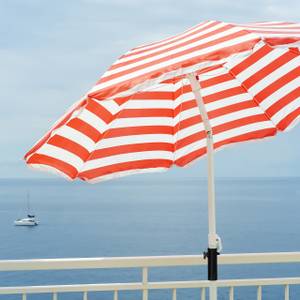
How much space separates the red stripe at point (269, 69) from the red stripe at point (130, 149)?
516 millimetres

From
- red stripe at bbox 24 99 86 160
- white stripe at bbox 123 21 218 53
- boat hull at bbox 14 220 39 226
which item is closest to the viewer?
red stripe at bbox 24 99 86 160

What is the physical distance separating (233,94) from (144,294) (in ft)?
3.78

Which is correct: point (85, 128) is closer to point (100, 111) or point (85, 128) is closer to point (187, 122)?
point (100, 111)

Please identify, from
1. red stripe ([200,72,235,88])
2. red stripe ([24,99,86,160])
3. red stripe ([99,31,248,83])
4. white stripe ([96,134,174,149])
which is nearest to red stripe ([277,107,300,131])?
red stripe ([200,72,235,88])

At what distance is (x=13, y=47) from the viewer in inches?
4021

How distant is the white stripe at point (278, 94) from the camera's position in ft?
8.84

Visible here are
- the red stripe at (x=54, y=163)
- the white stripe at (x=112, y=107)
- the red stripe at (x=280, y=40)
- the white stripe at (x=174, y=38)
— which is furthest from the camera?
the white stripe at (x=112, y=107)

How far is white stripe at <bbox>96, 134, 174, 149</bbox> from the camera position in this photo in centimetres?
247

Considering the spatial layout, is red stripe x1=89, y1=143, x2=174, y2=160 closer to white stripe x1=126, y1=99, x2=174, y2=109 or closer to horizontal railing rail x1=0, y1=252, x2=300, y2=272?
white stripe x1=126, y1=99, x2=174, y2=109

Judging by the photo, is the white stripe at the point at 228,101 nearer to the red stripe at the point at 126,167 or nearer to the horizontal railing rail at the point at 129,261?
the red stripe at the point at 126,167

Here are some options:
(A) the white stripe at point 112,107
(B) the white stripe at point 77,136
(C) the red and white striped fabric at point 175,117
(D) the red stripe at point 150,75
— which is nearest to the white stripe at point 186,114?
(C) the red and white striped fabric at point 175,117

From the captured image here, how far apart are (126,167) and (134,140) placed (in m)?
0.14

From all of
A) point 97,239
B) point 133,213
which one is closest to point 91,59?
point 133,213

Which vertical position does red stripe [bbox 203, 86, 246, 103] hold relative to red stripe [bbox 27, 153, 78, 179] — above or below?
above
